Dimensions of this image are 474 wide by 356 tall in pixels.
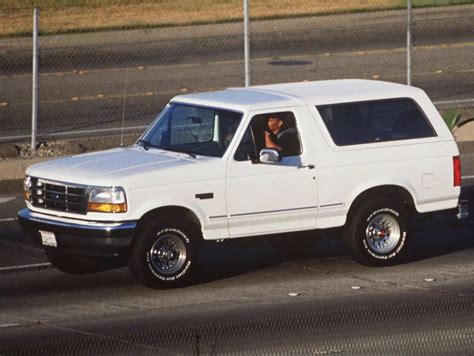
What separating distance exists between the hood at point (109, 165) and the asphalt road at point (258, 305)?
104cm

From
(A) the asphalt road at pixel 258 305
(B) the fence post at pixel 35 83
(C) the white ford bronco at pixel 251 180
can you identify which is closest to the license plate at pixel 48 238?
(C) the white ford bronco at pixel 251 180

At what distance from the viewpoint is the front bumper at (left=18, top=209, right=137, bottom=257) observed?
13.8 meters

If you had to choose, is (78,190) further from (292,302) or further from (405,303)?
(405,303)

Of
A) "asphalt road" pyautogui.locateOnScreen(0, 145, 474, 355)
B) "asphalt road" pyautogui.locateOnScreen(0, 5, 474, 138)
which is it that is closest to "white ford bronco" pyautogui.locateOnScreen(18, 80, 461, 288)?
"asphalt road" pyautogui.locateOnScreen(0, 145, 474, 355)

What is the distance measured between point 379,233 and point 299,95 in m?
1.62

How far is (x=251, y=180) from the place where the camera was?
14344mm

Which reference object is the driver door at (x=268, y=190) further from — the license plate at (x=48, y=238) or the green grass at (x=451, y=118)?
the green grass at (x=451, y=118)

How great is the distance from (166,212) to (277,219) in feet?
3.81

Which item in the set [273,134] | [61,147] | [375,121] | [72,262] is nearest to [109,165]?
[72,262]

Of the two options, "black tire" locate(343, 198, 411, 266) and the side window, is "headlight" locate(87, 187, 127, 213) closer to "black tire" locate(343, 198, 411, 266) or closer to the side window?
the side window

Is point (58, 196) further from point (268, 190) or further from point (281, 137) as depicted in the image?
point (281, 137)

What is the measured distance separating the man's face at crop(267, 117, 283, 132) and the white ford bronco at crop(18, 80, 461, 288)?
0.01m

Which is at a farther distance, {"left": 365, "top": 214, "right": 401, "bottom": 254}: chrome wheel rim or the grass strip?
the grass strip

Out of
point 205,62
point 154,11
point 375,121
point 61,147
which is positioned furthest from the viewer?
point 154,11
